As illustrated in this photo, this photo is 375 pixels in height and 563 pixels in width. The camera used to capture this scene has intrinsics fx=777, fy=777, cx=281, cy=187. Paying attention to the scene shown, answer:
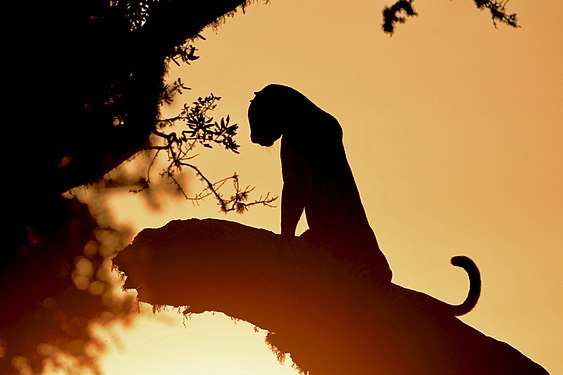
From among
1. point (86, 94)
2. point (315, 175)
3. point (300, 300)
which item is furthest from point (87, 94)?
point (300, 300)

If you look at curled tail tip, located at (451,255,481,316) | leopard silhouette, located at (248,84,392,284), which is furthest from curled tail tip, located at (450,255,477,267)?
leopard silhouette, located at (248,84,392,284)

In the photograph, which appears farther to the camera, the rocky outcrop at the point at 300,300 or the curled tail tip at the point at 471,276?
the curled tail tip at the point at 471,276

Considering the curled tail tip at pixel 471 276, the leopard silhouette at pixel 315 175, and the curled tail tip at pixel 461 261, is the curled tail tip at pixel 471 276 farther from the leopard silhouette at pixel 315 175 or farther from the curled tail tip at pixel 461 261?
the leopard silhouette at pixel 315 175

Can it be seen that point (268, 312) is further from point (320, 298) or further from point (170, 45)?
point (170, 45)

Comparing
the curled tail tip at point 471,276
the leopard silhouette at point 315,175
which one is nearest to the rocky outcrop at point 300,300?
the leopard silhouette at point 315,175

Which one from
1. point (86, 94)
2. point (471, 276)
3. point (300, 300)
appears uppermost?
point (86, 94)

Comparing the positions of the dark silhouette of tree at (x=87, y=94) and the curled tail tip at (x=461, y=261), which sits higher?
the dark silhouette of tree at (x=87, y=94)

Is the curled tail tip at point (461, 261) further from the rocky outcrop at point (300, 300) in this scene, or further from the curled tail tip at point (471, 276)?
the rocky outcrop at point (300, 300)

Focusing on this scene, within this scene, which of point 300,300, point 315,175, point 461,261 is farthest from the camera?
point 315,175

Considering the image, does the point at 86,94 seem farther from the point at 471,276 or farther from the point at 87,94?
the point at 471,276

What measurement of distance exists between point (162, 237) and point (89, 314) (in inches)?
360

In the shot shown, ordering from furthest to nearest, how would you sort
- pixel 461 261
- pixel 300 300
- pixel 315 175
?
pixel 315 175, pixel 461 261, pixel 300 300

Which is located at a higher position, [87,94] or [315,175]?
[87,94]

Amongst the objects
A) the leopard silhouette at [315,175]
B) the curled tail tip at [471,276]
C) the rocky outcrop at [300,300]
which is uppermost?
the leopard silhouette at [315,175]
